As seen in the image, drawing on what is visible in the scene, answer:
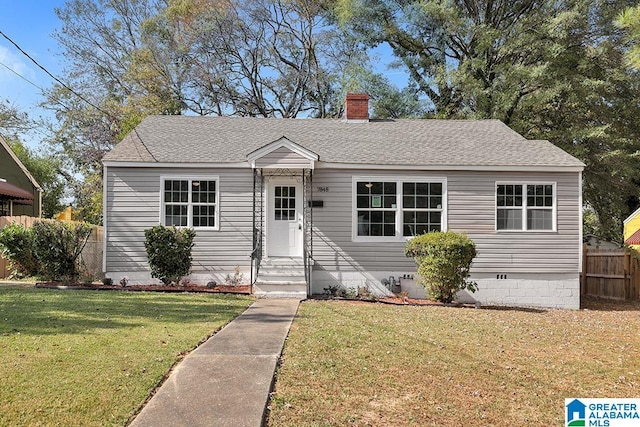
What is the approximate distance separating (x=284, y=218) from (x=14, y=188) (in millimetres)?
13731

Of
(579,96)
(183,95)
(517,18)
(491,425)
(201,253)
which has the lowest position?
Result: (491,425)

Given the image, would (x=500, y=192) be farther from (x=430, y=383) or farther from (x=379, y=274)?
(x=430, y=383)

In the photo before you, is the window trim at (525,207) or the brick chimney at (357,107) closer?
the window trim at (525,207)

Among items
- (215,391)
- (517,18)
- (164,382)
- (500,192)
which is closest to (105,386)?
(164,382)

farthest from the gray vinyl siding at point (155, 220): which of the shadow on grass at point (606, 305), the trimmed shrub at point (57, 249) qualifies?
the shadow on grass at point (606, 305)

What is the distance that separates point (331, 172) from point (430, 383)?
7.82 m

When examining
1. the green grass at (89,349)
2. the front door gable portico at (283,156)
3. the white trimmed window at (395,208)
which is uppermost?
the front door gable portico at (283,156)

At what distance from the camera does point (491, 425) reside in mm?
3795

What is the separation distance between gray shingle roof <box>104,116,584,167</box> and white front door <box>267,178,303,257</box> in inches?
44.6

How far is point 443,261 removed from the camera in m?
10.0

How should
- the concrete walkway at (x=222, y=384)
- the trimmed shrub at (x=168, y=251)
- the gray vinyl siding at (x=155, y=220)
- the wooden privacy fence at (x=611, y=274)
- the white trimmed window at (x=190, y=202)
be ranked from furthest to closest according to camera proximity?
the wooden privacy fence at (x=611, y=274) → the white trimmed window at (x=190, y=202) → the gray vinyl siding at (x=155, y=220) → the trimmed shrub at (x=168, y=251) → the concrete walkway at (x=222, y=384)

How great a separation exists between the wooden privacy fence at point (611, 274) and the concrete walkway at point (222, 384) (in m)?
11.6

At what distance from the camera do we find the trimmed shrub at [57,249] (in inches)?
452

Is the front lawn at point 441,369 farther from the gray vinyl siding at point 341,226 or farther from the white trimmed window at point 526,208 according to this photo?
the white trimmed window at point 526,208
